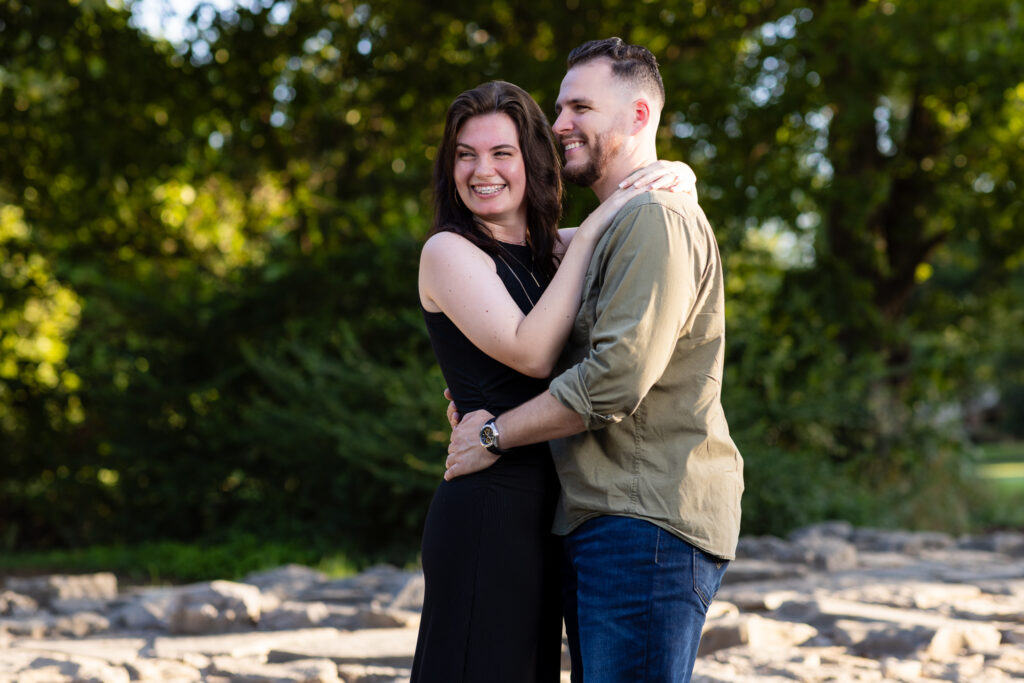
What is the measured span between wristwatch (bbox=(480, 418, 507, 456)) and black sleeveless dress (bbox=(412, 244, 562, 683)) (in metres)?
0.08

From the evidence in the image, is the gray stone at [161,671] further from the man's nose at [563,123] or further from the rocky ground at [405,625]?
the man's nose at [563,123]

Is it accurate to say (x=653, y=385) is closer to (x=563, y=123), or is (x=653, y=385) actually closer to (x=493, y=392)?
(x=493, y=392)

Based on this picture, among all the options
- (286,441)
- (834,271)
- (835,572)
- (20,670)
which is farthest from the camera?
(834,271)

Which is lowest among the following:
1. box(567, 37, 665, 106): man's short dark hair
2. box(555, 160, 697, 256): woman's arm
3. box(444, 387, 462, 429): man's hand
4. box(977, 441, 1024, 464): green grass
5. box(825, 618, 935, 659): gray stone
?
box(825, 618, 935, 659): gray stone

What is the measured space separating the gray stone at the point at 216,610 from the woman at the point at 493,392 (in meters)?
2.70

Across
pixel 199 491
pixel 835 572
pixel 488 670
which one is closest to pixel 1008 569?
pixel 835 572

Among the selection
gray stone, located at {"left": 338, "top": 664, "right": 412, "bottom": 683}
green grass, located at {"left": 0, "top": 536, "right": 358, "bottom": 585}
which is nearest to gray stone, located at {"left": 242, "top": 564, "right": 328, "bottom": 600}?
green grass, located at {"left": 0, "top": 536, "right": 358, "bottom": 585}

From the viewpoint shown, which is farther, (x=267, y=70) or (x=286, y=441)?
(x=267, y=70)

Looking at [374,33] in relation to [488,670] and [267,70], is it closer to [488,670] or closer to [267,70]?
[267,70]

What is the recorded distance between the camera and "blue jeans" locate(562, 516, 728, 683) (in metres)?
2.19

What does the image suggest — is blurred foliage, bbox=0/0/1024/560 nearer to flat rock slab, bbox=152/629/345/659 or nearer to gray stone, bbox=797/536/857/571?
gray stone, bbox=797/536/857/571

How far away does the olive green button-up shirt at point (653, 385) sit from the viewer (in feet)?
7.06

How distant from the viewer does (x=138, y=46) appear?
908cm

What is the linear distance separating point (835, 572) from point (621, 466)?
14.5ft
